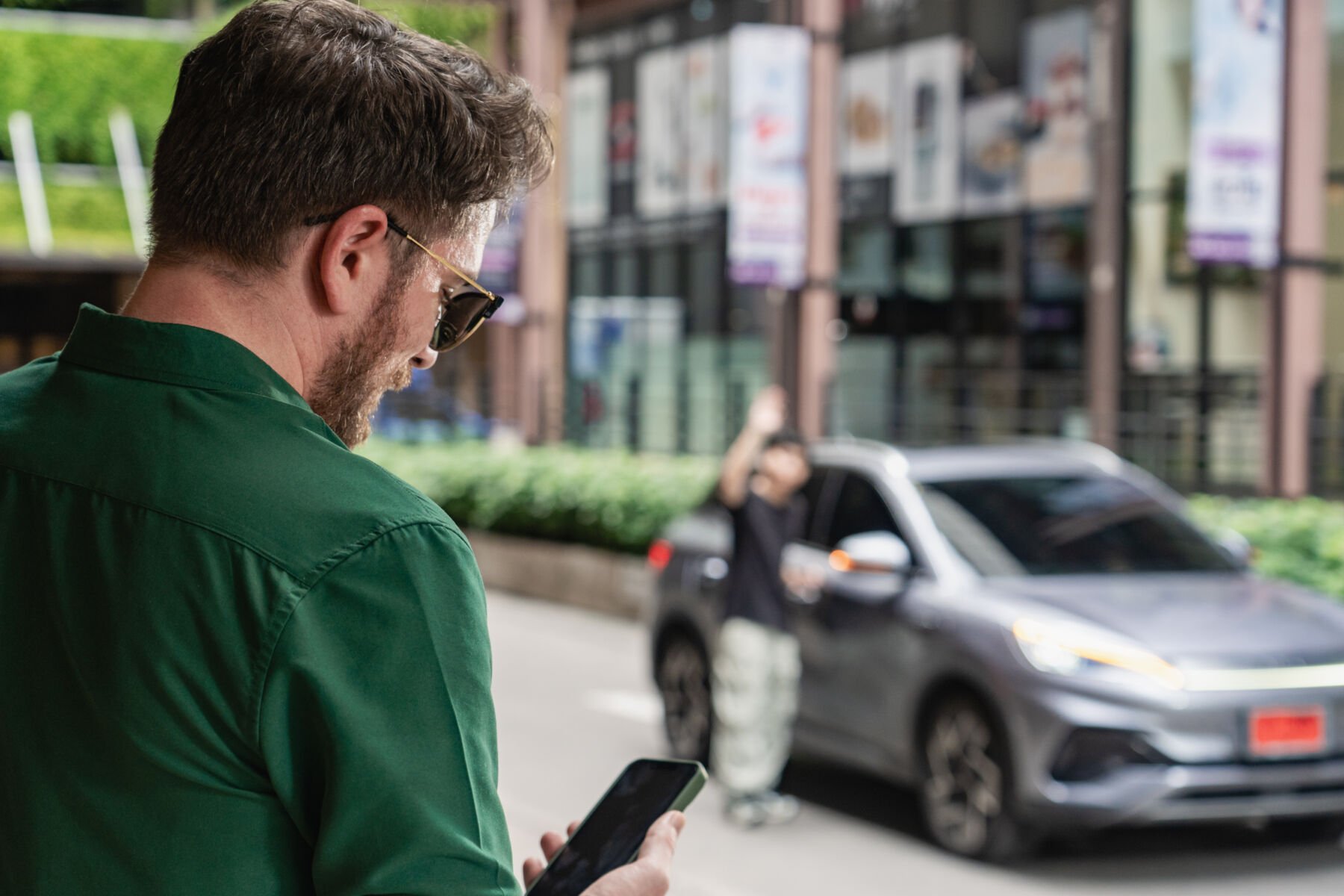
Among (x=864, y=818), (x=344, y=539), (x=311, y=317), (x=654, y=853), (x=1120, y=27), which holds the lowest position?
(x=864, y=818)

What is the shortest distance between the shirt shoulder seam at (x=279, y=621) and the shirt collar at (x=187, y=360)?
172 mm

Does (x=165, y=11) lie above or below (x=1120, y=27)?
below

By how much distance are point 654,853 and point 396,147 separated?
643mm

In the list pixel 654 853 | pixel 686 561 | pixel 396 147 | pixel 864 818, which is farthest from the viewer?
pixel 686 561

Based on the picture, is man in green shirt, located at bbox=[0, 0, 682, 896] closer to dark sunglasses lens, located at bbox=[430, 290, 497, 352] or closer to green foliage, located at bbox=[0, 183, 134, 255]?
dark sunglasses lens, located at bbox=[430, 290, 497, 352]

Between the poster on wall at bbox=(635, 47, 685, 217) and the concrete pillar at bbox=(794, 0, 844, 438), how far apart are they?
47.6 feet

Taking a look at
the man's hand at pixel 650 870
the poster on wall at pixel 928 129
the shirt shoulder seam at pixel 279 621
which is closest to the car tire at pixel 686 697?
the man's hand at pixel 650 870

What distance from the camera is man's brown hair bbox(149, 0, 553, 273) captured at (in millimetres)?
1394

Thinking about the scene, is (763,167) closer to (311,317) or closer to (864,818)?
(864,818)

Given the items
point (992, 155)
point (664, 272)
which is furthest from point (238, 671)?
point (664, 272)

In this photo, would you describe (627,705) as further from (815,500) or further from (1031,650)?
(1031,650)

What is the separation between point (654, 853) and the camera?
1532 mm

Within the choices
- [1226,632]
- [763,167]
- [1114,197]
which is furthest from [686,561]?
[1114,197]

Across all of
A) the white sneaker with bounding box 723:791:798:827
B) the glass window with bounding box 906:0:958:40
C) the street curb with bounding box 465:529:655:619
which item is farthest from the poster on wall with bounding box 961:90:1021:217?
the white sneaker with bounding box 723:791:798:827
